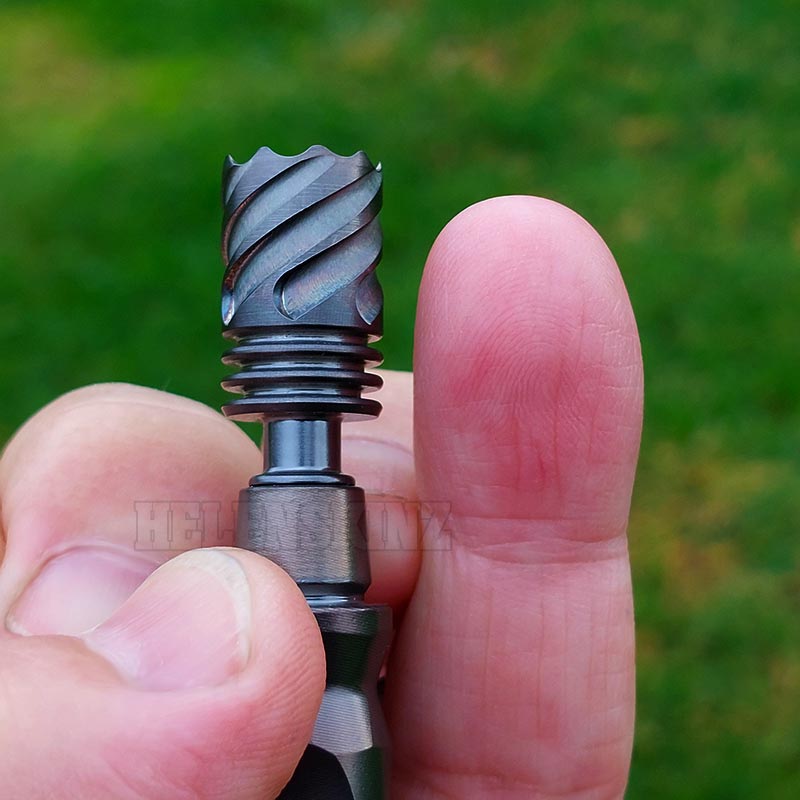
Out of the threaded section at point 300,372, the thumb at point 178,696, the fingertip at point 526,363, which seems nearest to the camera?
the thumb at point 178,696

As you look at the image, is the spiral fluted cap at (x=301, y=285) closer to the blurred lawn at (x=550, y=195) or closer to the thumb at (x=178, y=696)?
the thumb at (x=178, y=696)

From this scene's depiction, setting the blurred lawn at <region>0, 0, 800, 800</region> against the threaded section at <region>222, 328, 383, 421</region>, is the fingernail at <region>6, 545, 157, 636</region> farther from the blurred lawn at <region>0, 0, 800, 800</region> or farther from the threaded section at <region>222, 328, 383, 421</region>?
the blurred lawn at <region>0, 0, 800, 800</region>

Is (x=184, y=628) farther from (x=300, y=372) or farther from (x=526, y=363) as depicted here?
(x=526, y=363)

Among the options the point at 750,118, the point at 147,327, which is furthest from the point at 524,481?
the point at 750,118

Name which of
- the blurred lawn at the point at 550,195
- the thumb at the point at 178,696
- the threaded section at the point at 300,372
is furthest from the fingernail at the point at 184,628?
the blurred lawn at the point at 550,195

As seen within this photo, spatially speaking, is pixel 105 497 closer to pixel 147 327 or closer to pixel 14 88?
pixel 147 327
